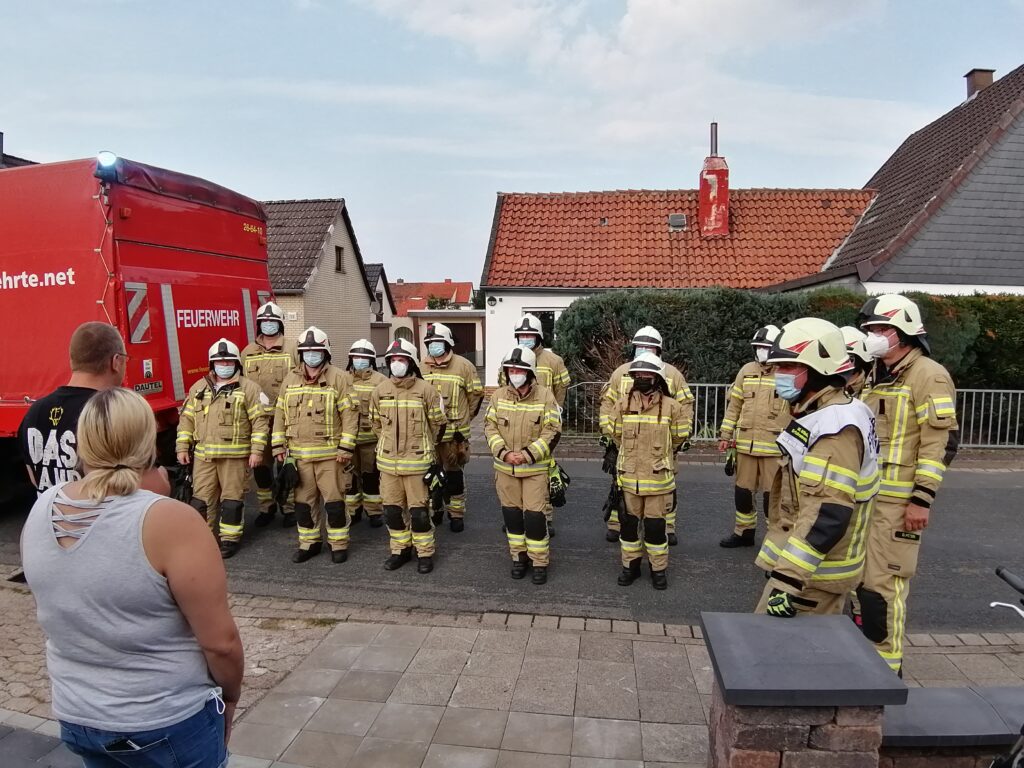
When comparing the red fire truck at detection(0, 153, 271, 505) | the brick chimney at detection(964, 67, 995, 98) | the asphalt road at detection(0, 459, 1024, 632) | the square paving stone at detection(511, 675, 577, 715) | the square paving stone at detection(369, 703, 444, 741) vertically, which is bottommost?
the asphalt road at detection(0, 459, 1024, 632)

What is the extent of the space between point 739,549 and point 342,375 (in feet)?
13.8

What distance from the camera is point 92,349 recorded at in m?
3.21

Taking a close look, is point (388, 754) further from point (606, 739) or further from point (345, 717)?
point (606, 739)

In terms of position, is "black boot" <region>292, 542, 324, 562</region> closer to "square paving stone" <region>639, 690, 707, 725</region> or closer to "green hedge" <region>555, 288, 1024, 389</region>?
"square paving stone" <region>639, 690, 707, 725</region>

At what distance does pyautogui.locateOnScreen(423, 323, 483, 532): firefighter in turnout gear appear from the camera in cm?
712

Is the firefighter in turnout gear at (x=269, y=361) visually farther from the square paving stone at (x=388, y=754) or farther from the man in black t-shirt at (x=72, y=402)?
the square paving stone at (x=388, y=754)

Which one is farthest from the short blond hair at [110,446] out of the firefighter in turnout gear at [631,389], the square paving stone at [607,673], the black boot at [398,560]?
the black boot at [398,560]

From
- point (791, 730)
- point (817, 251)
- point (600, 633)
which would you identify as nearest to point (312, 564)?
point (600, 633)

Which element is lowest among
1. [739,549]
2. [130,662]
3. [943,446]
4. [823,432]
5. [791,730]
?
[739,549]

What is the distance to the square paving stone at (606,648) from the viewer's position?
4.33m

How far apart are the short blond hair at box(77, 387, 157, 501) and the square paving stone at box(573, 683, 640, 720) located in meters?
2.74

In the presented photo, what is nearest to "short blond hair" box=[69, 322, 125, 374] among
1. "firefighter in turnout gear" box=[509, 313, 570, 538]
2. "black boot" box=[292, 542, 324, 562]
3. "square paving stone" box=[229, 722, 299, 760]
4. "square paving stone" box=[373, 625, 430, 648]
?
"square paving stone" box=[229, 722, 299, 760]

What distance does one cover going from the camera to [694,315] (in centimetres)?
1163

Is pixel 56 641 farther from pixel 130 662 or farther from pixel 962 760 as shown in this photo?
pixel 962 760
